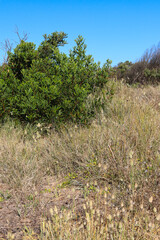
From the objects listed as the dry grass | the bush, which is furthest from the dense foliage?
the bush

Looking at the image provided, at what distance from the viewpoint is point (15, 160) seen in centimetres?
412

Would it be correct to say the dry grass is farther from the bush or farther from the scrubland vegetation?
the bush

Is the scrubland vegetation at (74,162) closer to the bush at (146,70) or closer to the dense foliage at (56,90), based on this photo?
the dense foliage at (56,90)

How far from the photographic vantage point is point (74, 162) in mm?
4172

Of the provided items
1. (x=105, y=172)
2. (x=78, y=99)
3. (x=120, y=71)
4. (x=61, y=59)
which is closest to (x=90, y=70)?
(x=61, y=59)

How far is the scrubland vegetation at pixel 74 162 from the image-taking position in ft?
8.26

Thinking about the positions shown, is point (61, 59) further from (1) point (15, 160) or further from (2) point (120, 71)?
(2) point (120, 71)

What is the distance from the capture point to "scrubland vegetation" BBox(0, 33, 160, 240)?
2518 mm

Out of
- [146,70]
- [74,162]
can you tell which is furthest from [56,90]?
[146,70]

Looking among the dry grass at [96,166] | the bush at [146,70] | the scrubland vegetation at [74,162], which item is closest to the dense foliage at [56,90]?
the scrubland vegetation at [74,162]

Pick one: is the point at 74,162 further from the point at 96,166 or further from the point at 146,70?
the point at 146,70

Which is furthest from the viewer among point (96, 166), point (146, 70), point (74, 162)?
Result: point (146, 70)

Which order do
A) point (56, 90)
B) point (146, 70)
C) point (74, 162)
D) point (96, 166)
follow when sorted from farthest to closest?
point (146, 70), point (56, 90), point (74, 162), point (96, 166)

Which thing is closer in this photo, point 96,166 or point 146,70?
point 96,166
